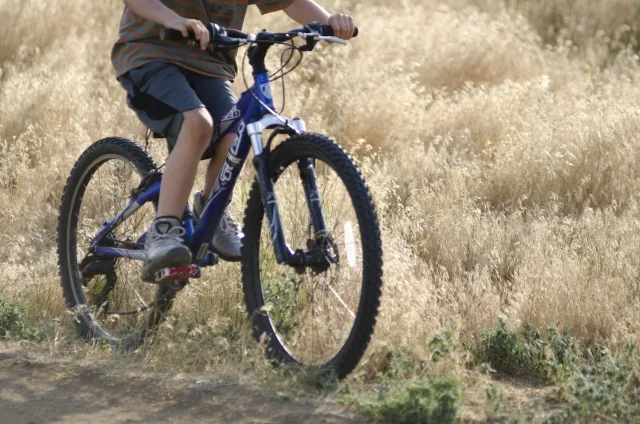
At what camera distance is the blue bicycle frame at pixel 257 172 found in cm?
461

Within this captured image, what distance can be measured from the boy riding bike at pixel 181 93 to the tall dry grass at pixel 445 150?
0.58 meters

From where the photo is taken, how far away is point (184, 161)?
487 cm

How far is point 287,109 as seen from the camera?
9383 millimetres

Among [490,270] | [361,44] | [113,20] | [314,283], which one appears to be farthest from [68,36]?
[314,283]

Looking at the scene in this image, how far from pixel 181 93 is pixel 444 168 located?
11.8 feet

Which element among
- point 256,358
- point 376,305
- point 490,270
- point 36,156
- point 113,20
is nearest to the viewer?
point 376,305

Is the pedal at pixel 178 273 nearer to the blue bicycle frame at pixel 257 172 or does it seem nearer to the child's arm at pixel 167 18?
the blue bicycle frame at pixel 257 172

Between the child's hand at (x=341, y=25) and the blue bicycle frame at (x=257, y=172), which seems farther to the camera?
the child's hand at (x=341, y=25)

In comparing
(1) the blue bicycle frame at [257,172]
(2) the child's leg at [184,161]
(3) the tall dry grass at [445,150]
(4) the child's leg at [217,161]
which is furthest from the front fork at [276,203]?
(3) the tall dry grass at [445,150]

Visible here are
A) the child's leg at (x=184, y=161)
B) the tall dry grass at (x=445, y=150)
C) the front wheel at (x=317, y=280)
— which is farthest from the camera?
the tall dry grass at (x=445, y=150)

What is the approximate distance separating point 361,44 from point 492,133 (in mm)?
2816

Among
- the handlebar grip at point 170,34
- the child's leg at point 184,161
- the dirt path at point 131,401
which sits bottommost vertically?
the dirt path at point 131,401

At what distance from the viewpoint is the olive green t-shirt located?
5.05 meters

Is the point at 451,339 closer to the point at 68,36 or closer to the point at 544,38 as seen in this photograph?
the point at 68,36
